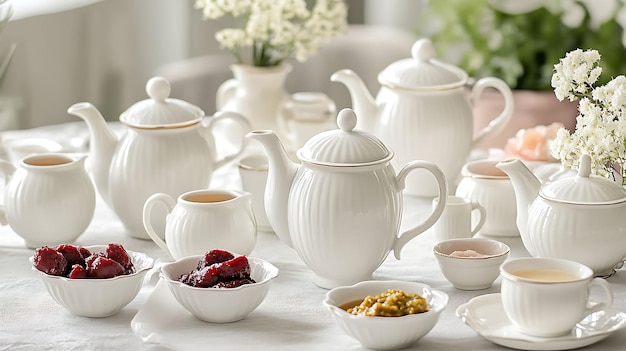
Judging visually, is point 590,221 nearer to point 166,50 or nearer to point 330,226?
point 330,226

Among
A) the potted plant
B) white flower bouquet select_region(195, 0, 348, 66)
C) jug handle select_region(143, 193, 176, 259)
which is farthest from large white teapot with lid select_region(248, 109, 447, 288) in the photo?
the potted plant

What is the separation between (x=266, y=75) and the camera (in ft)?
7.41

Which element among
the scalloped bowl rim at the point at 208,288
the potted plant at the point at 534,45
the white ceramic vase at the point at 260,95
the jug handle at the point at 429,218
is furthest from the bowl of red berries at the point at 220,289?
the potted plant at the point at 534,45

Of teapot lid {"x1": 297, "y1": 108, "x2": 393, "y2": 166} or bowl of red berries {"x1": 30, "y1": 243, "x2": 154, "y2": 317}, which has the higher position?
teapot lid {"x1": 297, "y1": 108, "x2": 393, "y2": 166}

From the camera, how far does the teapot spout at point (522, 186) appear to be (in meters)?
1.54

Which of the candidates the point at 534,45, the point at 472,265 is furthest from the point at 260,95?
the point at 534,45

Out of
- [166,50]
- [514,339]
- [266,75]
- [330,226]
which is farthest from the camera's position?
[166,50]

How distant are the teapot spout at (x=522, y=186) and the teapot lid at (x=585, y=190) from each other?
6 centimetres

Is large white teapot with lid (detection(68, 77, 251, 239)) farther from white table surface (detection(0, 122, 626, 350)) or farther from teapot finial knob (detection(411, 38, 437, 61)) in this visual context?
teapot finial knob (detection(411, 38, 437, 61))

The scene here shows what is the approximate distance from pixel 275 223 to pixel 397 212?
0.62ft

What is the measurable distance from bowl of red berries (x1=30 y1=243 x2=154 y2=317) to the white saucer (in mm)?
457

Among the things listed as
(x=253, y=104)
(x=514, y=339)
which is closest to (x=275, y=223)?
(x=514, y=339)

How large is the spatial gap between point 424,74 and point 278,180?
557 millimetres

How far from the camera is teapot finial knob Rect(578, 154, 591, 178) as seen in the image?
146cm
